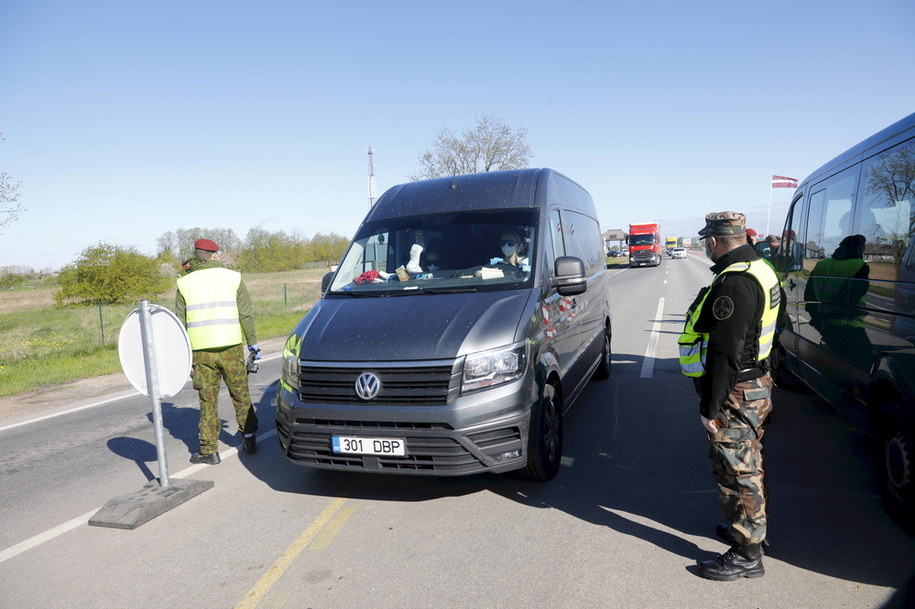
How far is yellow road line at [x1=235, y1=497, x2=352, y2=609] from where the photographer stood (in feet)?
10.2

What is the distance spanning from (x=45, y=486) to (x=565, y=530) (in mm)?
4253

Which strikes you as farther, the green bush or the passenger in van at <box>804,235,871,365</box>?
the green bush

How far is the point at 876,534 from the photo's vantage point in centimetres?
353

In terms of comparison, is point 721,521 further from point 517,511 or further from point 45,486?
point 45,486

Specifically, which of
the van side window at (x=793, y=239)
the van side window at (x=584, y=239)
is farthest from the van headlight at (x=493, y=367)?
the van side window at (x=793, y=239)

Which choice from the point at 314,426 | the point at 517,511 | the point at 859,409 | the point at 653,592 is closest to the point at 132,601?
the point at 314,426

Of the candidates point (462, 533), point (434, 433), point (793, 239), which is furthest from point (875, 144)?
point (462, 533)

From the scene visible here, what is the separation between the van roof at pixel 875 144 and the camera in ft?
12.0

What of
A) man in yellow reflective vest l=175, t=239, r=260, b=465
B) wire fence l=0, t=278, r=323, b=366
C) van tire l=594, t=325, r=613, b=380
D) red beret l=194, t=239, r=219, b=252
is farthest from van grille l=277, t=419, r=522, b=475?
wire fence l=0, t=278, r=323, b=366

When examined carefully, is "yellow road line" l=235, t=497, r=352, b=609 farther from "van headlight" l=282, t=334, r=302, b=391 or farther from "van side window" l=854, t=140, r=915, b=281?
"van side window" l=854, t=140, r=915, b=281

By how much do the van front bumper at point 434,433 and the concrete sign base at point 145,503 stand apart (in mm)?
1200

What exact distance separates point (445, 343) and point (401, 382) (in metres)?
0.37

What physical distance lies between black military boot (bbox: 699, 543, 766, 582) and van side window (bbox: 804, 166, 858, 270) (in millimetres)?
2648

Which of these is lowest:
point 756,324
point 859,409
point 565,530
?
point 565,530
